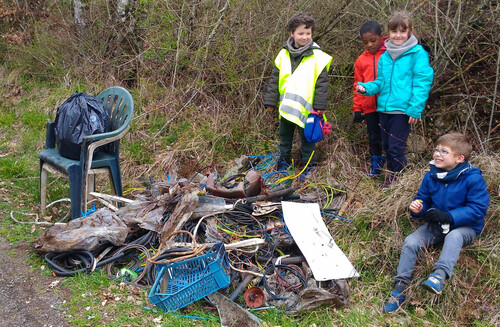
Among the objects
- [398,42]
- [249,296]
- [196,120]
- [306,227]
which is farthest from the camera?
[196,120]

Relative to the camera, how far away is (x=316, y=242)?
3.92 metres

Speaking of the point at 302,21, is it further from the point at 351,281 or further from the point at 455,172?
the point at 351,281

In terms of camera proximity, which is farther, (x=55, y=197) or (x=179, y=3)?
(x=179, y=3)

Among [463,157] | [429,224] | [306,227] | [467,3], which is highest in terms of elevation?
[467,3]

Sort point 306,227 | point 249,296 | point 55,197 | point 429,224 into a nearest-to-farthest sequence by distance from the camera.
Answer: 1. point 249,296
2. point 429,224
3. point 306,227
4. point 55,197

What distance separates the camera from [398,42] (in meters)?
4.42

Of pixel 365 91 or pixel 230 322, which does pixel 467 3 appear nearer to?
pixel 365 91

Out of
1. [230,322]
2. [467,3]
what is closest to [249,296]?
[230,322]

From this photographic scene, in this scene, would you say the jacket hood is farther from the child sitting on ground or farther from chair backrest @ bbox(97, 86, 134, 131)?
chair backrest @ bbox(97, 86, 134, 131)

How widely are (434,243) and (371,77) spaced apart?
1.96 metres

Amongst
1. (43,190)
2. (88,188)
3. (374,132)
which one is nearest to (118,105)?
(88,188)

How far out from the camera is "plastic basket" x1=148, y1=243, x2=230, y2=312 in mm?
3234

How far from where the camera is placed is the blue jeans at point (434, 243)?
3.32 m

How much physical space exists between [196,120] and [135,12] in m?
2.54
